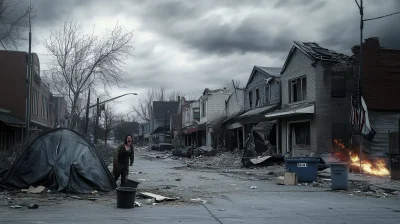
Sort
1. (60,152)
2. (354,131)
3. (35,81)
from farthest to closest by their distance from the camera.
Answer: (35,81) → (354,131) → (60,152)

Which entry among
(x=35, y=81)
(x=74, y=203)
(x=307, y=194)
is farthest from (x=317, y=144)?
(x=35, y=81)

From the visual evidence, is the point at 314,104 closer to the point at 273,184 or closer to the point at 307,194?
the point at 273,184

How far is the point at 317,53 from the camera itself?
2647 centimetres

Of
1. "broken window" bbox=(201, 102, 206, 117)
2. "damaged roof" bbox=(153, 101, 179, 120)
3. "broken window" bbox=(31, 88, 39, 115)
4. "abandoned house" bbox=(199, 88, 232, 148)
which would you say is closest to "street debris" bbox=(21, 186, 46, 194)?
"broken window" bbox=(31, 88, 39, 115)

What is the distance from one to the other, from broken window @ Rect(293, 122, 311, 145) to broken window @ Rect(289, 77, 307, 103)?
164 cm

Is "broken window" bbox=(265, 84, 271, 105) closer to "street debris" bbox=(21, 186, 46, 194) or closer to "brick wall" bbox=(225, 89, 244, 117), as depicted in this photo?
"brick wall" bbox=(225, 89, 244, 117)

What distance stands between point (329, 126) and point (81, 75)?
61.0 feet

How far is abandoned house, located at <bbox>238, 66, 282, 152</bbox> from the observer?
102 ft

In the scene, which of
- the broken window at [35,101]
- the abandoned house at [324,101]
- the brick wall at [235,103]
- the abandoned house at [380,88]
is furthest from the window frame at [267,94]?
the broken window at [35,101]

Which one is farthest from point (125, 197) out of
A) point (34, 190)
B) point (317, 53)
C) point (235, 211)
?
point (317, 53)

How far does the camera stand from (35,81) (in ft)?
121

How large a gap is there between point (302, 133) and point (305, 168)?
1104 cm

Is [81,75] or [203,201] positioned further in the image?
[81,75]

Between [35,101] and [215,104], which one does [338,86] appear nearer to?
[215,104]
